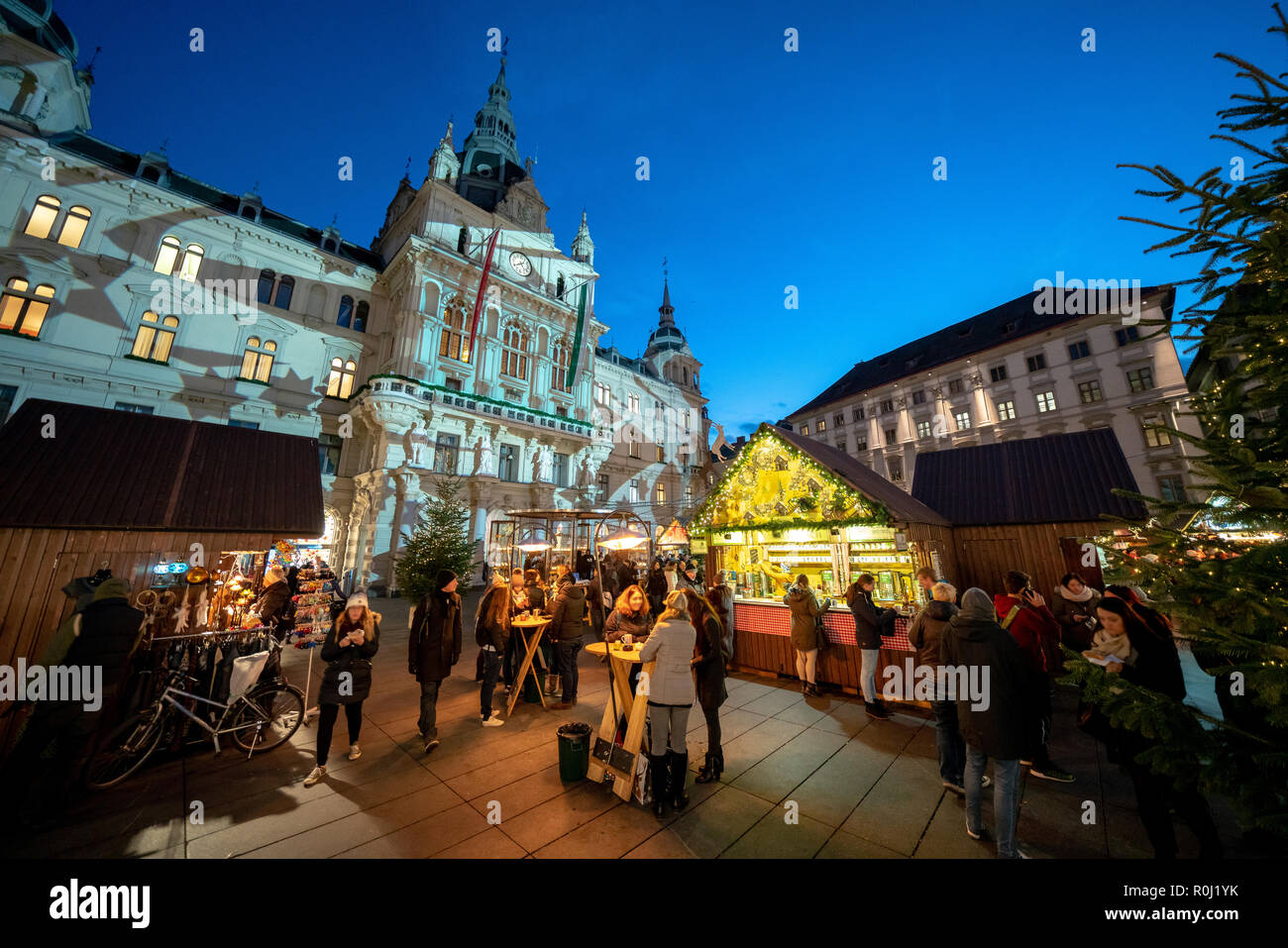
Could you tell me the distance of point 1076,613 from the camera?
19.2 feet

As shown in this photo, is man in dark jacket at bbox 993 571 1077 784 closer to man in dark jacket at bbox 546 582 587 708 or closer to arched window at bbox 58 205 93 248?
man in dark jacket at bbox 546 582 587 708

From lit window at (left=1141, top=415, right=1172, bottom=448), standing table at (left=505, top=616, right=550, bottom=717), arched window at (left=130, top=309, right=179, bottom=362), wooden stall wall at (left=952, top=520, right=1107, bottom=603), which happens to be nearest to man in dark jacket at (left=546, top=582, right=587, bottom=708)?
standing table at (left=505, top=616, right=550, bottom=717)

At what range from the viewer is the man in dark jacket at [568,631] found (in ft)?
22.3

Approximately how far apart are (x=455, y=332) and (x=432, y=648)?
2399 cm

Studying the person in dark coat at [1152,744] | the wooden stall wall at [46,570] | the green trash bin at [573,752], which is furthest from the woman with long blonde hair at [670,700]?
the wooden stall wall at [46,570]

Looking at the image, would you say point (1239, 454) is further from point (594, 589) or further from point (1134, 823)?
point (594, 589)

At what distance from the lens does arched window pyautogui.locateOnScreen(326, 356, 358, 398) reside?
2291 cm

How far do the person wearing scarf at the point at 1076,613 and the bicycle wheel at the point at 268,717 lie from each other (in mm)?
10304

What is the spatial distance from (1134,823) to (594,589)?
34.3 ft

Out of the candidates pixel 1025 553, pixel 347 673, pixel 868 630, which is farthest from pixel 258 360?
pixel 1025 553

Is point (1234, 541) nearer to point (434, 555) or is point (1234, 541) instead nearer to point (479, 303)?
point (434, 555)

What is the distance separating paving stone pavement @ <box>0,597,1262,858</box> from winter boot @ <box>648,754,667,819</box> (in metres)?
0.10

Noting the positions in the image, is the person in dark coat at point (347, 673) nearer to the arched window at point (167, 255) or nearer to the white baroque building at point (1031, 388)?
the white baroque building at point (1031, 388)

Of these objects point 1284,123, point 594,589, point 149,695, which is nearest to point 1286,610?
point 1284,123
